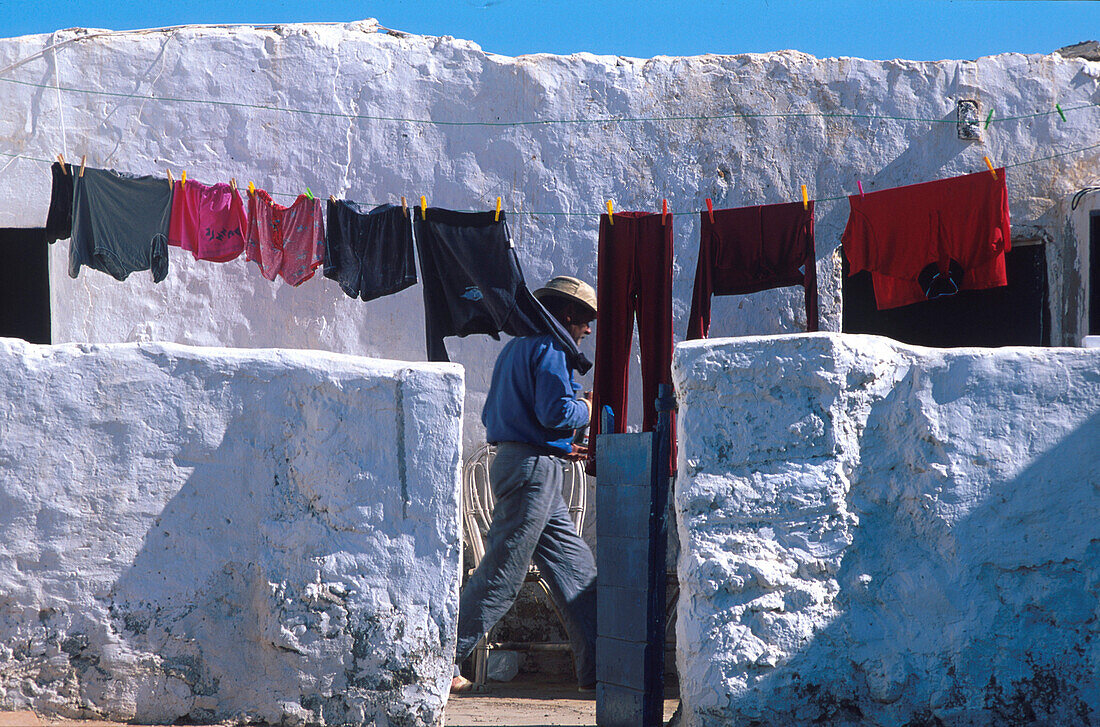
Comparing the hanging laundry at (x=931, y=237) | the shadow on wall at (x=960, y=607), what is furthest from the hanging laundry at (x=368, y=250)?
the shadow on wall at (x=960, y=607)

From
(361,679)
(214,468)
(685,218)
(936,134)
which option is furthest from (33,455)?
(936,134)

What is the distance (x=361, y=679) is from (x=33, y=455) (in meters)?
1.35

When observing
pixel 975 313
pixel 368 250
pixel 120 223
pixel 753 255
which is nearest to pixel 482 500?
pixel 368 250

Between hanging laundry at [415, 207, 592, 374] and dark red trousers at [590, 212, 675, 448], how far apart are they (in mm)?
407

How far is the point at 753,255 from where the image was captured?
552 centimetres

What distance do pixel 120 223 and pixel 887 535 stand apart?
13.7 ft

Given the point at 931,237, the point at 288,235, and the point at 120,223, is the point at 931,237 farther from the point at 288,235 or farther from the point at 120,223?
the point at 120,223

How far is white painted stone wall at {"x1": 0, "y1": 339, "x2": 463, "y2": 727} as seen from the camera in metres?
3.38

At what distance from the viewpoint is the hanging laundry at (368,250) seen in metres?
5.57

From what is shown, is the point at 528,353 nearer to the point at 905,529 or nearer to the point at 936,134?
the point at 905,529

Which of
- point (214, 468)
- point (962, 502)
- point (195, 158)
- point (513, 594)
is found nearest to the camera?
point (962, 502)

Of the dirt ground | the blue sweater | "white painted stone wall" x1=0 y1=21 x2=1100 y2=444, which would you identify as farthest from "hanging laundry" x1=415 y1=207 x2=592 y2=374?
the dirt ground

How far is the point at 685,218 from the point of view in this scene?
231 inches

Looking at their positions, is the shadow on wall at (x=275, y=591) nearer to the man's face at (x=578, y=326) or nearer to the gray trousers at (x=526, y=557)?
the gray trousers at (x=526, y=557)
